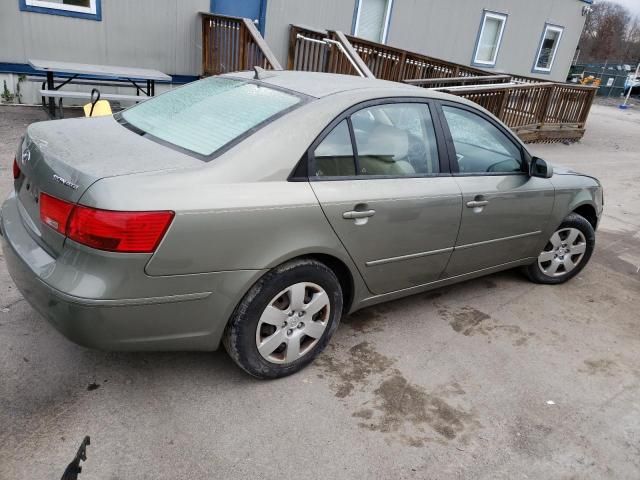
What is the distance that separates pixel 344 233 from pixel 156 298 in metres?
1.04

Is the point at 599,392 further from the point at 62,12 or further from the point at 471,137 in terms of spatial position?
the point at 62,12

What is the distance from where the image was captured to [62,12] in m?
8.07

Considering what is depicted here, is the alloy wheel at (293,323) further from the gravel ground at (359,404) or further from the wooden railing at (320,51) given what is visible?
the wooden railing at (320,51)

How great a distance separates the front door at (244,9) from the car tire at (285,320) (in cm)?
810

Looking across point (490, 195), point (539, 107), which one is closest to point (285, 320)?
point (490, 195)

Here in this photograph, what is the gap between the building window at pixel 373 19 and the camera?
37.4ft

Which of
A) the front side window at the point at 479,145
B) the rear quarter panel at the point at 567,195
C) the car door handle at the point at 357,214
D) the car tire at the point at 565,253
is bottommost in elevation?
the car tire at the point at 565,253

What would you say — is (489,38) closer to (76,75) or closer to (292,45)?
(292,45)

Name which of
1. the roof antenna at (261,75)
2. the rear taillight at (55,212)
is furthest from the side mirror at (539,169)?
the rear taillight at (55,212)

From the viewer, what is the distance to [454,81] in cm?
1094

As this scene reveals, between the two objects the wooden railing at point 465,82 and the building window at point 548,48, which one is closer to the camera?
the wooden railing at point 465,82

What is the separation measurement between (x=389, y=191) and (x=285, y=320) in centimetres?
93

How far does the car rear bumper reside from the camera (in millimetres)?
2213

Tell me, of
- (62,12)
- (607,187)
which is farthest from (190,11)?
(607,187)
